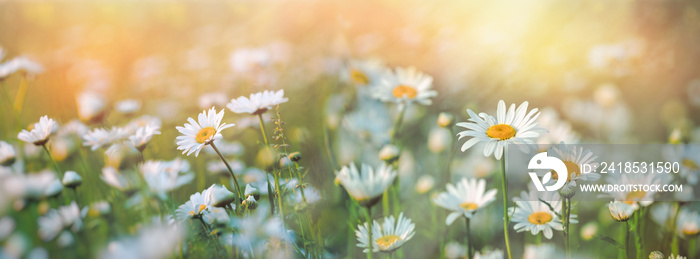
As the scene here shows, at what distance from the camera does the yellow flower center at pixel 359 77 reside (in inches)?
71.1

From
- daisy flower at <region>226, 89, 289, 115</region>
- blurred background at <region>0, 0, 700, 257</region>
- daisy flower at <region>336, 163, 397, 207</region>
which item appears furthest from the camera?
blurred background at <region>0, 0, 700, 257</region>

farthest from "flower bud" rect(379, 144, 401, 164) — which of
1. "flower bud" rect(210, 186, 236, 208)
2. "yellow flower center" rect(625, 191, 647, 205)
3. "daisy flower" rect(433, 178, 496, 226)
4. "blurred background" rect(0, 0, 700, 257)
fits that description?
"yellow flower center" rect(625, 191, 647, 205)

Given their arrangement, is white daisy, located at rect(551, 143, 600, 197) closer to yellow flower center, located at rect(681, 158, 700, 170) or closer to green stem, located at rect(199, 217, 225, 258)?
yellow flower center, located at rect(681, 158, 700, 170)

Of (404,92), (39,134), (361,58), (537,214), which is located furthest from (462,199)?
(361,58)

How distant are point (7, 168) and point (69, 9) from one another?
87.3 inches

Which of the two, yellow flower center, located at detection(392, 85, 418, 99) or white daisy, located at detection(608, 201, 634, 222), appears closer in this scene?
white daisy, located at detection(608, 201, 634, 222)

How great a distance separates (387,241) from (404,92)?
1.85 ft

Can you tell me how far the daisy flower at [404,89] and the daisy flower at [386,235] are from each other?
0.42m

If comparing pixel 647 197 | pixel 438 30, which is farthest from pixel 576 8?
pixel 647 197

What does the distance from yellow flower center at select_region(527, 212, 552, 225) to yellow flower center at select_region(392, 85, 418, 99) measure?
20.6 inches

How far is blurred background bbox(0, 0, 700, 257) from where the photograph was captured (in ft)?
5.59

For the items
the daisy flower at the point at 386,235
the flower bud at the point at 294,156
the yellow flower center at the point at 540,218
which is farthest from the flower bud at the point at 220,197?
the yellow flower center at the point at 540,218

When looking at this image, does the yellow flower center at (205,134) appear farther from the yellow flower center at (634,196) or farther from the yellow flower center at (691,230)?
the yellow flower center at (691,230)

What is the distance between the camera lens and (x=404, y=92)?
142cm
